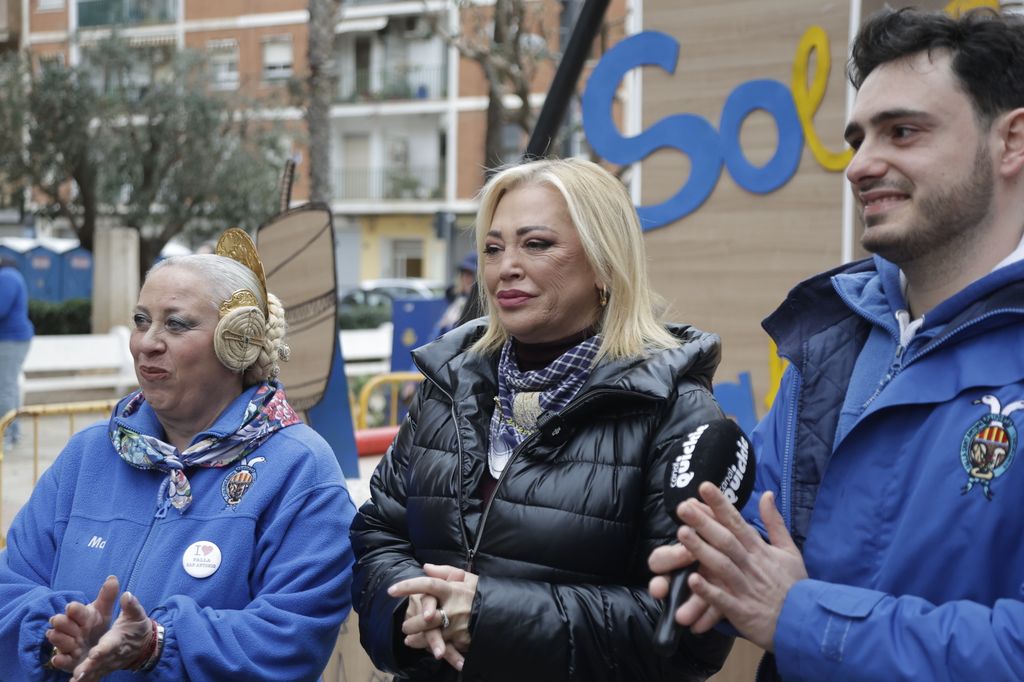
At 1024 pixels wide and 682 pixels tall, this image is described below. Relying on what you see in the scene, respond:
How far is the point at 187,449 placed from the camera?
2766 mm

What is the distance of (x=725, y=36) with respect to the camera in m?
6.27

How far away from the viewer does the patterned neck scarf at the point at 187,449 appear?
8.90ft

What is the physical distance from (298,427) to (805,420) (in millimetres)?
1323

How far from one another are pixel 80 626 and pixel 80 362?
502 inches

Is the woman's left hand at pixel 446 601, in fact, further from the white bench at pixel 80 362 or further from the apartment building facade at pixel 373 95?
the apartment building facade at pixel 373 95

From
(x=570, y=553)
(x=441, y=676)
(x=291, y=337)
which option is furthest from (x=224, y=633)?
(x=291, y=337)

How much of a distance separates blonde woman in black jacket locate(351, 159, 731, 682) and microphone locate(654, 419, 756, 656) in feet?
0.94

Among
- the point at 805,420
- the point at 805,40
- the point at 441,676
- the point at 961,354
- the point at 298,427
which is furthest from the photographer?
the point at 805,40

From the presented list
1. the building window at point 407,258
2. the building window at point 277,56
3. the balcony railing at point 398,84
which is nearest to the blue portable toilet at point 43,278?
the building window at point 277,56

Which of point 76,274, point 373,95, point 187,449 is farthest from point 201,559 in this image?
point 373,95

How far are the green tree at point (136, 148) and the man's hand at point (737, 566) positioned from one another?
22735 millimetres

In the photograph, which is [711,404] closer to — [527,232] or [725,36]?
[527,232]

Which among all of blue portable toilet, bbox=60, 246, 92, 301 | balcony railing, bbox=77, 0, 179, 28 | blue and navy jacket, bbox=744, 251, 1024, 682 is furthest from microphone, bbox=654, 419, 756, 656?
balcony railing, bbox=77, 0, 179, 28

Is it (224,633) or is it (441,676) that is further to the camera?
(224,633)
